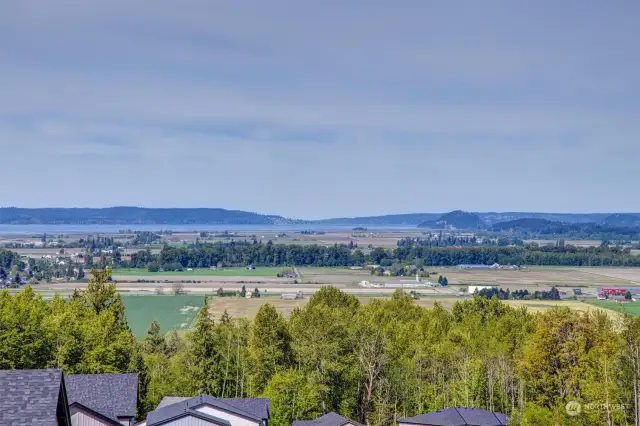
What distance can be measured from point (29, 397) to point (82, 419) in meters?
18.8

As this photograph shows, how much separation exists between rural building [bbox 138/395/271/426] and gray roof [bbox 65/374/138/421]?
143 centimetres

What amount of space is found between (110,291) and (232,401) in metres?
19.0

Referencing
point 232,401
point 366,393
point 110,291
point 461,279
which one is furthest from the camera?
point 461,279

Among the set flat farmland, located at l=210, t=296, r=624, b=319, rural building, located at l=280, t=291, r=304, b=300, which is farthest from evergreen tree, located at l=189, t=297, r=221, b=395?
rural building, located at l=280, t=291, r=304, b=300

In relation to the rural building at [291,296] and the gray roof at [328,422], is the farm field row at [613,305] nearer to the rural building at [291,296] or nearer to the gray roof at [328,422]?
the rural building at [291,296]

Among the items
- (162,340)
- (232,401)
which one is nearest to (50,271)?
(162,340)

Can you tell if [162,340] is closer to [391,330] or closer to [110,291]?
[110,291]

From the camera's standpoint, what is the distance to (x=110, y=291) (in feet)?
184

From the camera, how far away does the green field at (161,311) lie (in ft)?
300

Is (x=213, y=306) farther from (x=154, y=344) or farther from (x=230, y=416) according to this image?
(x=230, y=416)

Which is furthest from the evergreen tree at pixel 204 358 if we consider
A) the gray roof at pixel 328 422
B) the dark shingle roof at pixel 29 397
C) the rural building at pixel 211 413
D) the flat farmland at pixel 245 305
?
the flat farmland at pixel 245 305

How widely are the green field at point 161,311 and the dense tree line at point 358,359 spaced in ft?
95.5

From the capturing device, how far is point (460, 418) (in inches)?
1686

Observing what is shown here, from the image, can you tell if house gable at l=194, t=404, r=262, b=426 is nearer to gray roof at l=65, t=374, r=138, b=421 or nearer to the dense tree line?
gray roof at l=65, t=374, r=138, b=421
